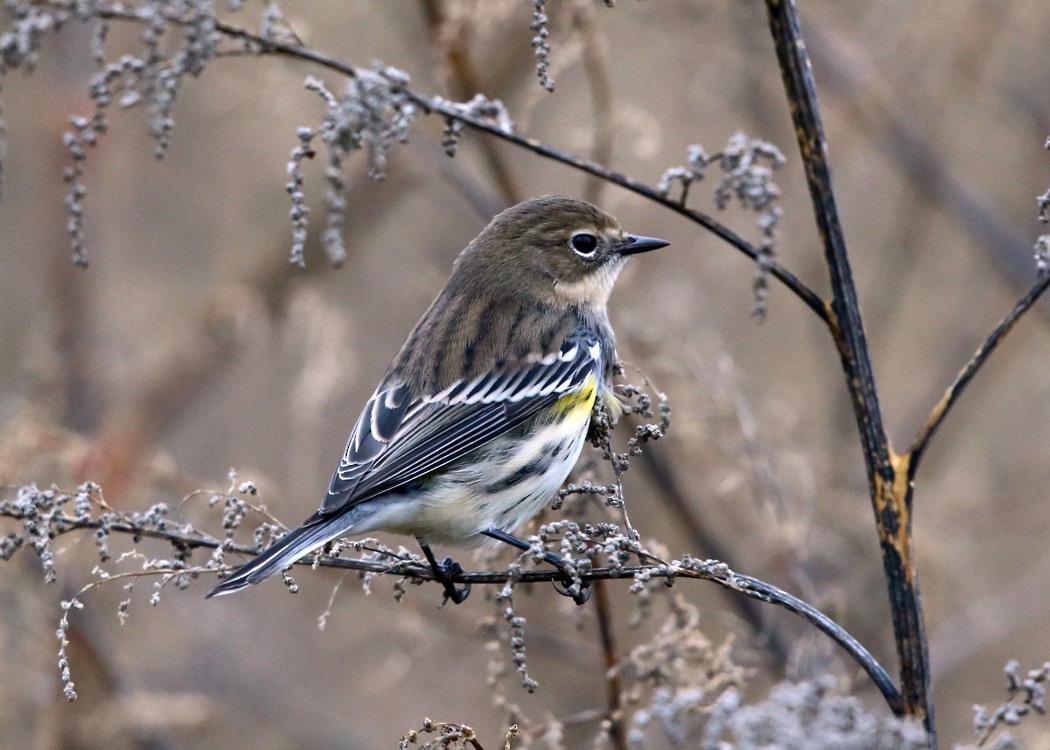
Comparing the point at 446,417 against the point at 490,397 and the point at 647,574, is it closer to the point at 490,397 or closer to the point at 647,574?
the point at 490,397

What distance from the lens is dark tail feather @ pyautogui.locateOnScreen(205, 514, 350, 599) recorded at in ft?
9.00

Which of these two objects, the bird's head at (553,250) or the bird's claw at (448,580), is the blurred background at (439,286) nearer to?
the bird's head at (553,250)

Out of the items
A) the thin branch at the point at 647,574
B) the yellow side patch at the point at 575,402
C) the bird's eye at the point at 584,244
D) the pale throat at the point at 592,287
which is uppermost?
the bird's eye at the point at 584,244

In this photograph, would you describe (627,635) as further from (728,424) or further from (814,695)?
(814,695)

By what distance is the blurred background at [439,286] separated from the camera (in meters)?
4.66

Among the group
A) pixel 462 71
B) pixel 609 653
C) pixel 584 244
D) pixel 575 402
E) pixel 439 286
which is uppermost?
pixel 462 71

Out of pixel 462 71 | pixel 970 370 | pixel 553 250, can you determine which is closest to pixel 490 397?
pixel 553 250

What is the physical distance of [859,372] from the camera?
229cm

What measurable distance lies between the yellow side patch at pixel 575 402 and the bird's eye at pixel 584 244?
0.72m

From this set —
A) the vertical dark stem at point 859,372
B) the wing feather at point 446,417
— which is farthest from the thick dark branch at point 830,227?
the wing feather at point 446,417

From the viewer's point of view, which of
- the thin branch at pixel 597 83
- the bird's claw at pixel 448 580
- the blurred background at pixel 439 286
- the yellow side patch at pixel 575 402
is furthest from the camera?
the blurred background at pixel 439 286

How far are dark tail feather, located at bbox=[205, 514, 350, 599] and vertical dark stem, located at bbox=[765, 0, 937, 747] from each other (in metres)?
1.31

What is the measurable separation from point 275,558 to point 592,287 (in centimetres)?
202

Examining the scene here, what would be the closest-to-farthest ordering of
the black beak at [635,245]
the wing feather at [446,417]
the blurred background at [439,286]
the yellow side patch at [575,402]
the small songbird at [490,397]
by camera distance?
the small songbird at [490,397]
the wing feather at [446,417]
the yellow side patch at [575,402]
the black beak at [635,245]
the blurred background at [439,286]
